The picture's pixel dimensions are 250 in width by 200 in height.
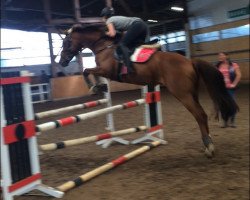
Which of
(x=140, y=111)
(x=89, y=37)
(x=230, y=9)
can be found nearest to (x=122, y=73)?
(x=89, y=37)

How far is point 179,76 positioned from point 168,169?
125 cm

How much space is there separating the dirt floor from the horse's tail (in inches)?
21.9

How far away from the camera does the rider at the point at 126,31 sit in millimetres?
4672

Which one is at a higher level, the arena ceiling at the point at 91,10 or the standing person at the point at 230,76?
the arena ceiling at the point at 91,10

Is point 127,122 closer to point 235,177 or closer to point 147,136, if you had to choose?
point 147,136

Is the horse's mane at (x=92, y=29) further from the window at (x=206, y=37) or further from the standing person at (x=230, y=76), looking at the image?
the window at (x=206, y=37)

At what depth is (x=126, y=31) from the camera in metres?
4.87

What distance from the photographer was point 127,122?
316 inches

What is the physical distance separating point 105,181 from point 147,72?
164cm

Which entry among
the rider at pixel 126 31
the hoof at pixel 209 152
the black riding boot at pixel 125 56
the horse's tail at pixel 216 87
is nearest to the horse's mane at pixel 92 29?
the rider at pixel 126 31

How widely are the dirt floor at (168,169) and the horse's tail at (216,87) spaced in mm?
556

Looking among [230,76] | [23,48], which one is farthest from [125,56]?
[23,48]

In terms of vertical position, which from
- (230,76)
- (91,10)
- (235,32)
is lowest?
(230,76)

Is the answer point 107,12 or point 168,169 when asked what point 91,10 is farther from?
point 168,169
